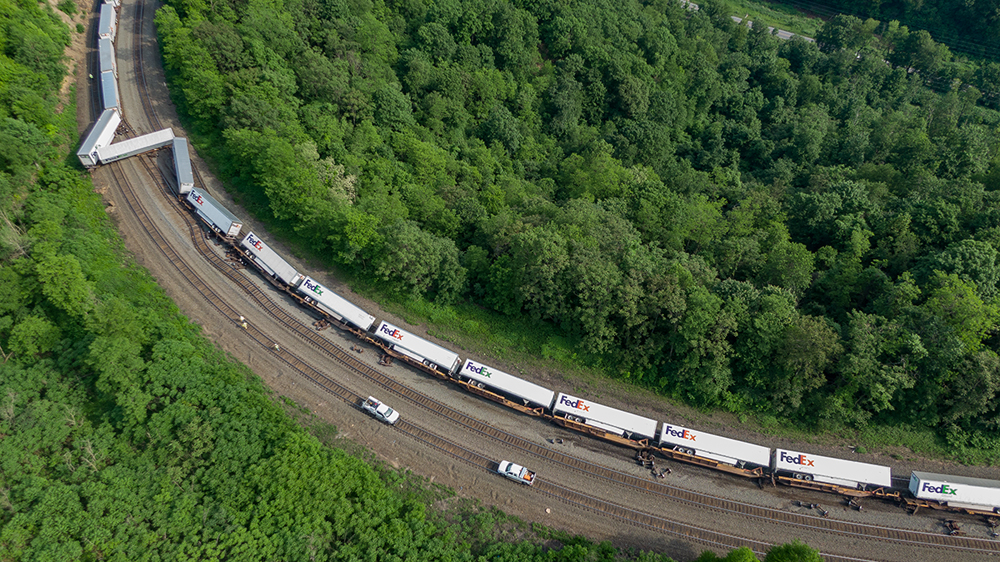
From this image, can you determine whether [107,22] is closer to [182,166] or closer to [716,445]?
[182,166]

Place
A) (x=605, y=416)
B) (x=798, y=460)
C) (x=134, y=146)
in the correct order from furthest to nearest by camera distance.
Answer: (x=134, y=146), (x=605, y=416), (x=798, y=460)

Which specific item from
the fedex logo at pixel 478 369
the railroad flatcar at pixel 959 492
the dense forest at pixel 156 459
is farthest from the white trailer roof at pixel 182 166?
the railroad flatcar at pixel 959 492

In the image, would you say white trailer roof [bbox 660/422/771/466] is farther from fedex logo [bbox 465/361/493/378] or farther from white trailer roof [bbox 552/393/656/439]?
fedex logo [bbox 465/361/493/378]

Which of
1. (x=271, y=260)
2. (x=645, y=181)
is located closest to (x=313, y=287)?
(x=271, y=260)

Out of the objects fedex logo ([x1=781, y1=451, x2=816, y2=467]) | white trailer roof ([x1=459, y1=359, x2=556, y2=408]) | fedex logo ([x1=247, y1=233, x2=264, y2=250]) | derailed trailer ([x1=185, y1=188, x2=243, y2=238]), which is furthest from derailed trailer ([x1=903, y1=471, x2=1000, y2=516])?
derailed trailer ([x1=185, y1=188, x2=243, y2=238])

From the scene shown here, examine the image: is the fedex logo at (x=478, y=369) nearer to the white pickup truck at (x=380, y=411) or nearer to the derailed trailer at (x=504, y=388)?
the derailed trailer at (x=504, y=388)

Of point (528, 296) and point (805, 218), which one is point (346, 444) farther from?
point (805, 218)
